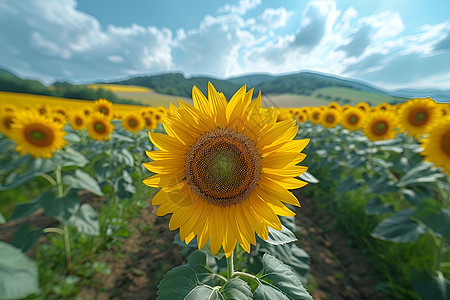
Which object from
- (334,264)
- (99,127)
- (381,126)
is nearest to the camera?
(334,264)

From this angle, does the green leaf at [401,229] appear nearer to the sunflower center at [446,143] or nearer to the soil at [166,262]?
the sunflower center at [446,143]

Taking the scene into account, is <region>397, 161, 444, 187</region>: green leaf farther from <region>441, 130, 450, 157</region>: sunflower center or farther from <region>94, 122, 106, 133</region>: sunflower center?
<region>94, 122, 106, 133</region>: sunflower center

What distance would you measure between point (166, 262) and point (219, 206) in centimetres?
244

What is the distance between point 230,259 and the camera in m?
1.21

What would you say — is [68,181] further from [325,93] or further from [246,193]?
[325,93]

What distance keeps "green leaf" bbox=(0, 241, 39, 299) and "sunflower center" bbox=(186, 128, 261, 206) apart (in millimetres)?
816

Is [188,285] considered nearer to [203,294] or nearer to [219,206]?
[203,294]

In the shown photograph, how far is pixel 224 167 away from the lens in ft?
3.55

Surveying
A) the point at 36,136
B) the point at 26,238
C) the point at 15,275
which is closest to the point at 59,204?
the point at 26,238

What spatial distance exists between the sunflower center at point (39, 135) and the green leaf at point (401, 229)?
14.0ft

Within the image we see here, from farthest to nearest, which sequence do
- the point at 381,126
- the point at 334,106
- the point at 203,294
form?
the point at 334,106 → the point at 381,126 → the point at 203,294

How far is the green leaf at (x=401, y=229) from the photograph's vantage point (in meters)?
2.21

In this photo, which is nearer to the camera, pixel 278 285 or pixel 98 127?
pixel 278 285

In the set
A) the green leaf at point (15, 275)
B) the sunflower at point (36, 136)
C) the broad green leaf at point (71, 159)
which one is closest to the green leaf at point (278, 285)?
the green leaf at point (15, 275)
